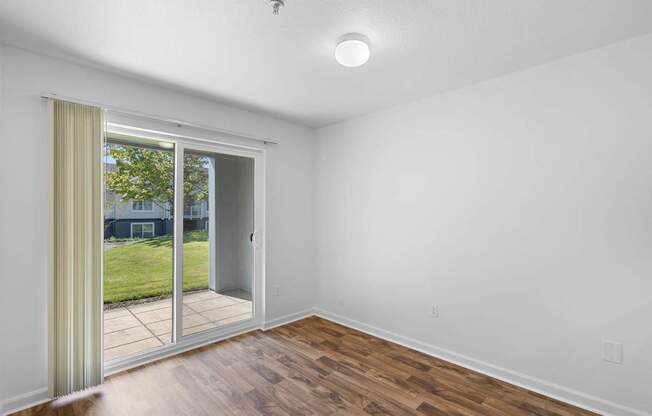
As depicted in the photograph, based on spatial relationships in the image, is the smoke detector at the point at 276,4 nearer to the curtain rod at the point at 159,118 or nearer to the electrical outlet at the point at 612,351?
the curtain rod at the point at 159,118

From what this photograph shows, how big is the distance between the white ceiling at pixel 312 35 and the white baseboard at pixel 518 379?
2500mm

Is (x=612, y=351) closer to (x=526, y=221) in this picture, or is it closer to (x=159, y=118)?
(x=526, y=221)

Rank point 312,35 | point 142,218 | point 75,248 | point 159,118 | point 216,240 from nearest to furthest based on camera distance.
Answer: point 312,35, point 75,248, point 159,118, point 142,218, point 216,240

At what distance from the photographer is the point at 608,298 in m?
2.19

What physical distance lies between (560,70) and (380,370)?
2839mm

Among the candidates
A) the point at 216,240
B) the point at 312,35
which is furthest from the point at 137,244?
the point at 312,35

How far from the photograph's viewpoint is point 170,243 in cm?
313

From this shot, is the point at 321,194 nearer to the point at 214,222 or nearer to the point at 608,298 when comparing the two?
the point at 214,222

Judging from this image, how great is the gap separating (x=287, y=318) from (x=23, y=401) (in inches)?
95.5

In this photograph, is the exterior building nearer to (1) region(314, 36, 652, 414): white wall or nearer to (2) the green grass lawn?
(2) the green grass lawn

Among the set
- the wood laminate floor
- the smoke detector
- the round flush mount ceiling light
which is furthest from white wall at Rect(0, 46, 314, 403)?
the round flush mount ceiling light

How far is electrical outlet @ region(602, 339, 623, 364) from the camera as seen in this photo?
2133 mm

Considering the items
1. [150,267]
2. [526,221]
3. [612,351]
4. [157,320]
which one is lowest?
[157,320]

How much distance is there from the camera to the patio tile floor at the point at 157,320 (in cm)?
294
